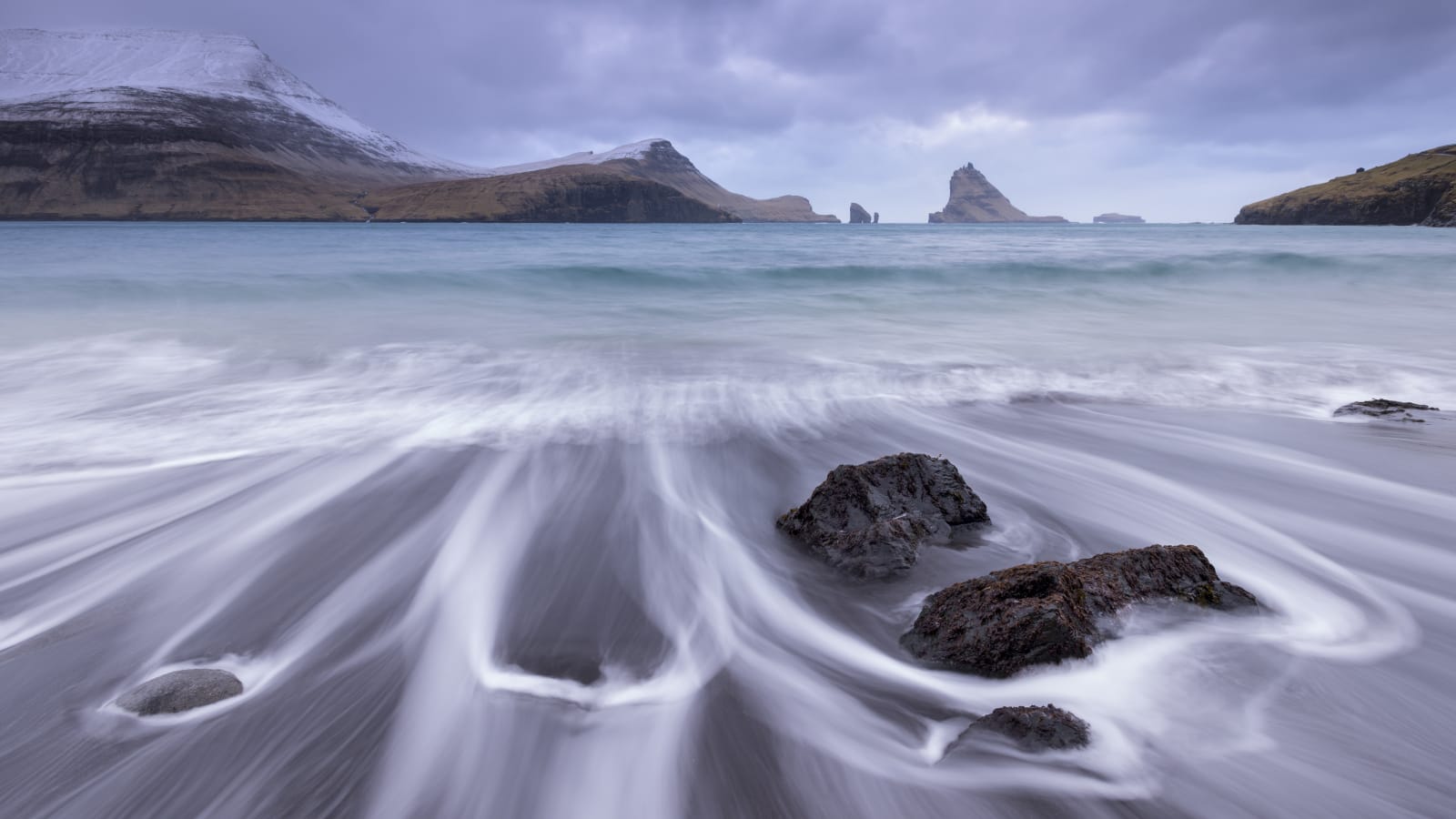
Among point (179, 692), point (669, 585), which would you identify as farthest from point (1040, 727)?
point (179, 692)

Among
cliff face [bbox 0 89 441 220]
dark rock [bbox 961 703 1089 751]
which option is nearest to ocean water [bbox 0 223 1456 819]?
dark rock [bbox 961 703 1089 751]

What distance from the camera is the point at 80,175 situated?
109m

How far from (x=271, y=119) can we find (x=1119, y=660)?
206734 millimetres

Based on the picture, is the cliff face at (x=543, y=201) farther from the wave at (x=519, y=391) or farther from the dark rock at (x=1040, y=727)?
the dark rock at (x=1040, y=727)

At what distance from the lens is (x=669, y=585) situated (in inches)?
123

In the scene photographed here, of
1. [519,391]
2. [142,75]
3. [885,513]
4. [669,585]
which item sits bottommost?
[669,585]

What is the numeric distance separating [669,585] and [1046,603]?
158 cm

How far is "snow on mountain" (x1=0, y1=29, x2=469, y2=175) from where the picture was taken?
155625 mm

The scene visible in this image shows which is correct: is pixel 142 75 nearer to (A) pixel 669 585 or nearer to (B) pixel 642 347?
(B) pixel 642 347

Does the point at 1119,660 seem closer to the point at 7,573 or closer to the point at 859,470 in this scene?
the point at 859,470

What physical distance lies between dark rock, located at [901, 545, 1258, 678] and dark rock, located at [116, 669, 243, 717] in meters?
2.35

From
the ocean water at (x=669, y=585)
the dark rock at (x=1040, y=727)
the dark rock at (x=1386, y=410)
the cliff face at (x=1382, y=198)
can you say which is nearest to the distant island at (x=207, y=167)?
the cliff face at (x=1382, y=198)

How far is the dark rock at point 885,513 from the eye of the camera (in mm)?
3035

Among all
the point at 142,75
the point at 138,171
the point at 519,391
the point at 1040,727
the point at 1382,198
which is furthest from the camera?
the point at 142,75
